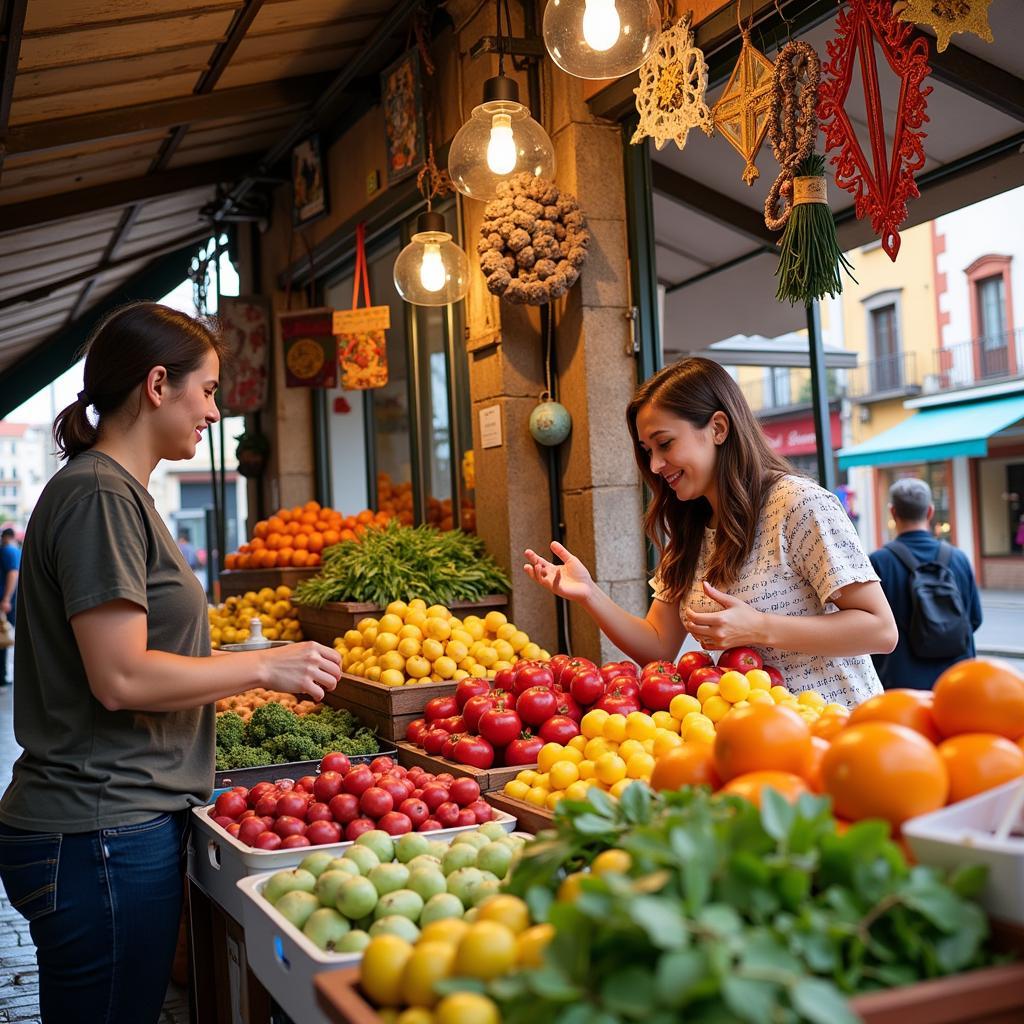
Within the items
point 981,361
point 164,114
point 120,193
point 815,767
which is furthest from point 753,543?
point 981,361

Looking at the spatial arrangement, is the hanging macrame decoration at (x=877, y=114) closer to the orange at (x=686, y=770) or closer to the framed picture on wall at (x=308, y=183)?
the orange at (x=686, y=770)

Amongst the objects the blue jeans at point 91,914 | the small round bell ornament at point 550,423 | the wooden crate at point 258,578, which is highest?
the small round bell ornament at point 550,423

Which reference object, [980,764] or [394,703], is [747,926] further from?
[394,703]

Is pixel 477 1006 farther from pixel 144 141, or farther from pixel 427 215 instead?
pixel 144 141

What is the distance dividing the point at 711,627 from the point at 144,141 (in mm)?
5936

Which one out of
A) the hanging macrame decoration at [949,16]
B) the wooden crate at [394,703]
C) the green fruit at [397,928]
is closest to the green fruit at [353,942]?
the green fruit at [397,928]

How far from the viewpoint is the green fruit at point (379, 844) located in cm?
215

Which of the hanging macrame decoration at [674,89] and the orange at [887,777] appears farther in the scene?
the hanging macrame decoration at [674,89]

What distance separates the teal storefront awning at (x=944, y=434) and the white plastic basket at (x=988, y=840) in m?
A: 12.1

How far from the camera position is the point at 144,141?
23.0ft

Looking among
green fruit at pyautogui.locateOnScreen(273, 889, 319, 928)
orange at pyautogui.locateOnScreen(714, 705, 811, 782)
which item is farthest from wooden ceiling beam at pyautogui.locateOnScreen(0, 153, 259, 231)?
orange at pyautogui.locateOnScreen(714, 705, 811, 782)

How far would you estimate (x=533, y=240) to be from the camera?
14.7 ft

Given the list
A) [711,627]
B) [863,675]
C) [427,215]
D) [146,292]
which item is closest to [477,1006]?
[711,627]

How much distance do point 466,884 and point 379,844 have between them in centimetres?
33
